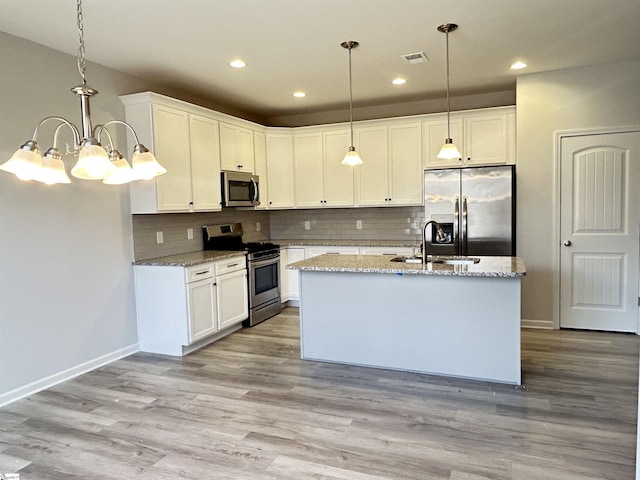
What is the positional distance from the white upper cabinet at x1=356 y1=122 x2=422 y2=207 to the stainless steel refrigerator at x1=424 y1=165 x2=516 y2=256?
0.51 metres

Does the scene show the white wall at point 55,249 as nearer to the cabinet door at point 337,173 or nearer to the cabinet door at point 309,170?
the cabinet door at point 309,170

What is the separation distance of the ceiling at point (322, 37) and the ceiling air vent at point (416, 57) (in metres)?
0.07

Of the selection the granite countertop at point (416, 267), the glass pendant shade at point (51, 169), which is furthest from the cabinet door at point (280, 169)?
the glass pendant shade at point (51, 169)

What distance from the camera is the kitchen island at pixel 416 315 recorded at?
3.28 metres

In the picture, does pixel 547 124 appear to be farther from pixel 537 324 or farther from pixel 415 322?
pixel 415 322

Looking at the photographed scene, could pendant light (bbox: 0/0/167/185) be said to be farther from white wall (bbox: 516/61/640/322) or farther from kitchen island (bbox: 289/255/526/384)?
white wall (bbox: 516/61/640/322)

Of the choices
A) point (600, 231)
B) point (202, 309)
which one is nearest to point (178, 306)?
point (202, 309)

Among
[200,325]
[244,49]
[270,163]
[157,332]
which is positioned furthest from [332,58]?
[157,332]

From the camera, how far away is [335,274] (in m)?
3.76

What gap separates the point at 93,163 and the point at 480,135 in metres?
4.42

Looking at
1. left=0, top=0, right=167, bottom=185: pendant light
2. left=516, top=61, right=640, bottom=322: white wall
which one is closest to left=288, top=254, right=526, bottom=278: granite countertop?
left=516, top=61, right=640, bottom=322: white wall

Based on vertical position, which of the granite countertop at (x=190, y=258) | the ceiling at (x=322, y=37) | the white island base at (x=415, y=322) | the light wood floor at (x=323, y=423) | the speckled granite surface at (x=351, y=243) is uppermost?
the ceiling at (x=322, y=37)

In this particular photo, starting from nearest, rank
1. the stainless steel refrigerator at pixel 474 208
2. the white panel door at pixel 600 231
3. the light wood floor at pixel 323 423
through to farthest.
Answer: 1. the light wood floor at pixel 323 423
2. the white panel door at pixel 600 231
3. the stainless steel refrigerator at pixel 474 208

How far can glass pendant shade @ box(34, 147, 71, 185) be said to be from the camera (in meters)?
1.80
